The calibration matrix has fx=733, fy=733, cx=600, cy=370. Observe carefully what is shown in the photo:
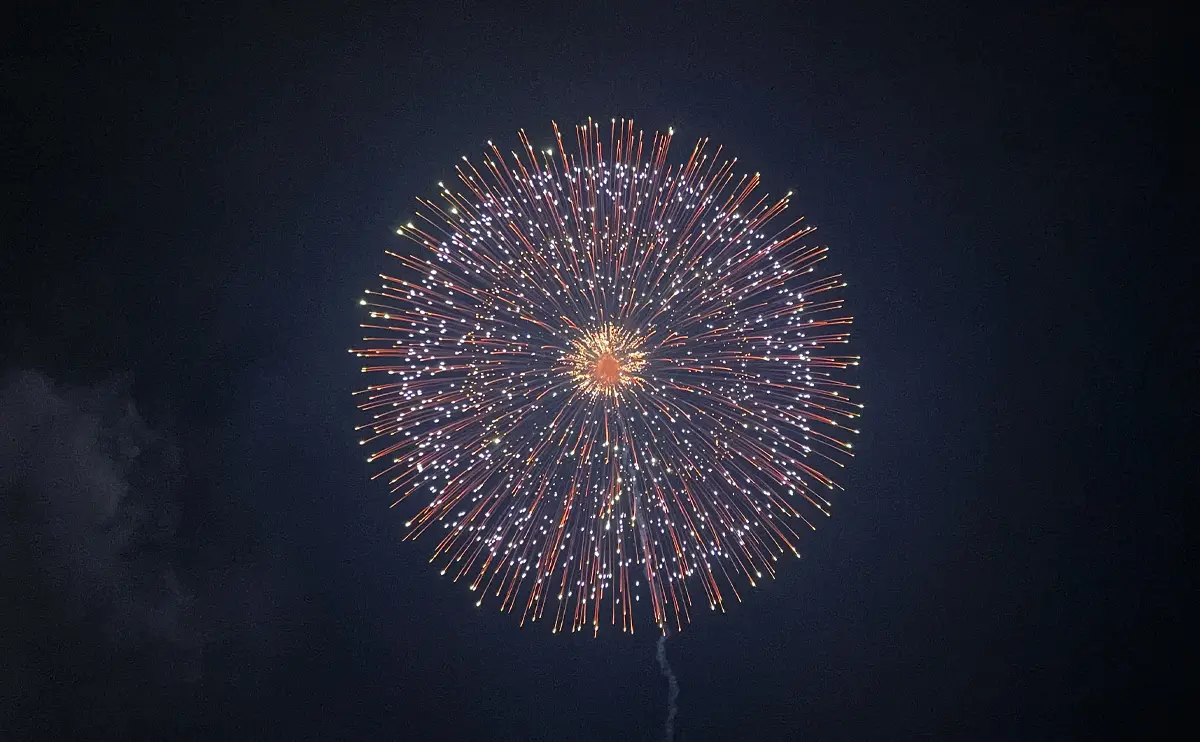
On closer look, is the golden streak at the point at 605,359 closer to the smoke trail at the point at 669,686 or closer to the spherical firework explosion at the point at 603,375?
the spherical firework explosion at the point at 603,375

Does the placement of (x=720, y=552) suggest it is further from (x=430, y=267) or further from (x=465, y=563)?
(x=430, y=267)

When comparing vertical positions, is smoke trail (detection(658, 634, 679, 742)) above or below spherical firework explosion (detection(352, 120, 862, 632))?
below

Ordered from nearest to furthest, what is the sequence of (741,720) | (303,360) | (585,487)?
(585,487) → (303,360) → (741,720)

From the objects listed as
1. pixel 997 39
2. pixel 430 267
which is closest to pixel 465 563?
pixel 430 267

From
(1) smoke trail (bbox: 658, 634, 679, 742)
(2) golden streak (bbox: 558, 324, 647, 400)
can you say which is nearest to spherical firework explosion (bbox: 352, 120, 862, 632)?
(2) golden streak (bbox: 558, 324, 647, 400)

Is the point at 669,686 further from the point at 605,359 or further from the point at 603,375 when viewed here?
the point at 605,359

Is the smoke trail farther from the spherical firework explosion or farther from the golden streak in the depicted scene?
the golden streak

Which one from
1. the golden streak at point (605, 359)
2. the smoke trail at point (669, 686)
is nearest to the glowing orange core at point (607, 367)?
the golden streak at point (605, 359)

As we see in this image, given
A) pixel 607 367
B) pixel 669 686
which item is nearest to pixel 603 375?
pixel 607 367
